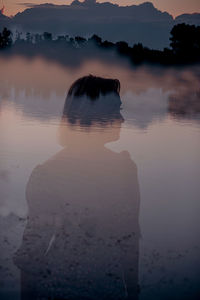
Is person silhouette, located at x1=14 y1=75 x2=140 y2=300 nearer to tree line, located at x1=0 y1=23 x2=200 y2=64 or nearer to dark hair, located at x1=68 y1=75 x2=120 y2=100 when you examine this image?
dark hair, located at x1=68 y1=75 x2=120 y2=100

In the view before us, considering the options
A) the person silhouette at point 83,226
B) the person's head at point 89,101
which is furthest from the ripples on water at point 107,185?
the person's head at point 89,101

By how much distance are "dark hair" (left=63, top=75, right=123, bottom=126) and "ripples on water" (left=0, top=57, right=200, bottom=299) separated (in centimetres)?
17

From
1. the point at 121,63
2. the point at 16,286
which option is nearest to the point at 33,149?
the point at 121,63

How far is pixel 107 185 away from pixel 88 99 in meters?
1.44

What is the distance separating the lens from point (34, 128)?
20.5 ft

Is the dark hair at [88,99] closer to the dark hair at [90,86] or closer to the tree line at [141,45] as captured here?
the dark hair at [90,86]

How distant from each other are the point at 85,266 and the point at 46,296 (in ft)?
1.84

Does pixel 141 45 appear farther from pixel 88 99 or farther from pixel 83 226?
pixel 83 226

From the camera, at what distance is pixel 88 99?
9.39 feet

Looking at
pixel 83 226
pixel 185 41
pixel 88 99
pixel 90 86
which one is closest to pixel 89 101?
pixel 88 99

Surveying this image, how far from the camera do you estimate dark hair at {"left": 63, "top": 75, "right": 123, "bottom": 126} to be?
2793mm

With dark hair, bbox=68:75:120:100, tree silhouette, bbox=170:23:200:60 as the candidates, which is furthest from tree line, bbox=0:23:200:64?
dark hair, bbox=68:75:120:100

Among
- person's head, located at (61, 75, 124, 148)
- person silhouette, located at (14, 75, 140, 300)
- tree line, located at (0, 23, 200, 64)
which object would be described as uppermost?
tree line, located at (0, 23, 200, 64)

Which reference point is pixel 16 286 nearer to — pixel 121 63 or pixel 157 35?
pixel 121 63
